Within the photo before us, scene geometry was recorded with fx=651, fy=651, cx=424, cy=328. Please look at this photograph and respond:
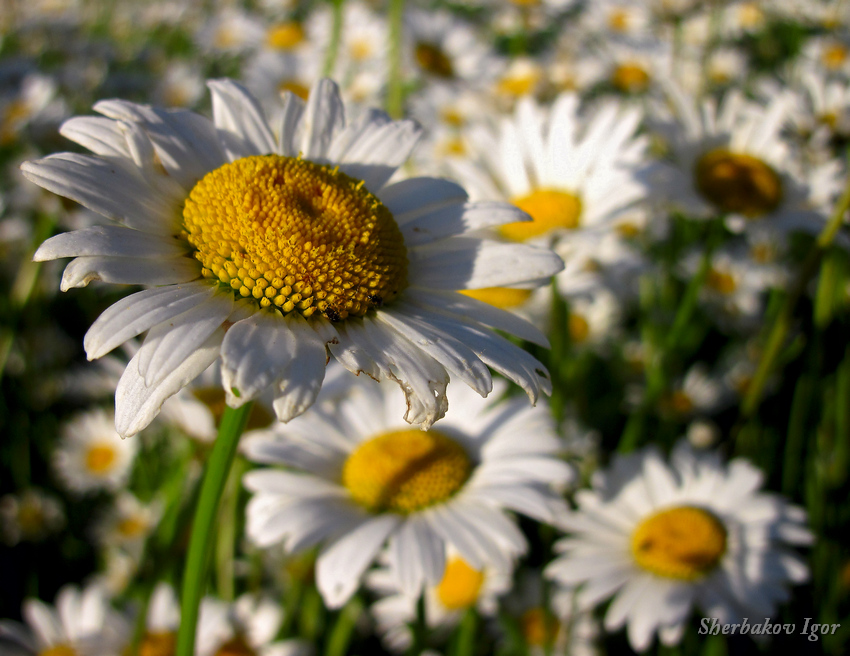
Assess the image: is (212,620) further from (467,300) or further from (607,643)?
(607,643)

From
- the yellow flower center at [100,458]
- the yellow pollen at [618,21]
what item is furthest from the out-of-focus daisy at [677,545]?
the yellow pollen at [618,21]

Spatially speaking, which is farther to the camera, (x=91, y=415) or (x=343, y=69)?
(x=343, y=69)

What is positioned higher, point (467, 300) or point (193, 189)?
point (193, 189)

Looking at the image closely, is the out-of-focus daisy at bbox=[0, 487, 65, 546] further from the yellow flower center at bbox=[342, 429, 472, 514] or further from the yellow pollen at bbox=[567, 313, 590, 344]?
the yellow pollen at bbox=[567, 313, 590, 344]

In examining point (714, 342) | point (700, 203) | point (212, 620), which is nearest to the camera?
point (212, 620)

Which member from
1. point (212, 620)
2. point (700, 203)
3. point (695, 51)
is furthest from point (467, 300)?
point (695, 51)

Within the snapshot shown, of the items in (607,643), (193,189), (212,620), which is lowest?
(607,643)

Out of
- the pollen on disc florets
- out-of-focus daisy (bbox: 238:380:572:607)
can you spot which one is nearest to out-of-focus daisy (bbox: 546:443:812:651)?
out-of-focus daisy (bbox: 238:380:572:607)
